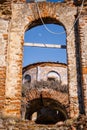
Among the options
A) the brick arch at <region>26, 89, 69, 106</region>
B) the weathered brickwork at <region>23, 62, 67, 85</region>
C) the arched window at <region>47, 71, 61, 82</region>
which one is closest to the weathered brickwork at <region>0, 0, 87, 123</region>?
the brick arch at <region>26, 89, 69, 106</region>

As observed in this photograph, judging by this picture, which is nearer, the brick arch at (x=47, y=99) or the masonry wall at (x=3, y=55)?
the masonry wall at (x=3, y=55)

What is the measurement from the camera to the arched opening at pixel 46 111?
15218 millimetres

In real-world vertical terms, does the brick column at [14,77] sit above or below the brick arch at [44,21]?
below

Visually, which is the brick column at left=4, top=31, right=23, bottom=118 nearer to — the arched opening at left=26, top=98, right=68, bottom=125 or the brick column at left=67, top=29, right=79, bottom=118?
the brick column at left=67, top=29, right=79, bottom=118

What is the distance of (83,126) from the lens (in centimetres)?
700

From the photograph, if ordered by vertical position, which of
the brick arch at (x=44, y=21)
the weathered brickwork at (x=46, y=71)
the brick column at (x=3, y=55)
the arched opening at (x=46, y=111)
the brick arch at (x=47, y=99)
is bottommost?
the arched opening at (x=46, y=111)

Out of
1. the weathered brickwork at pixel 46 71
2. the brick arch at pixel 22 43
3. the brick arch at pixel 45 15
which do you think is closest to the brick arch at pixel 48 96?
the brick arch at pixel 45 15

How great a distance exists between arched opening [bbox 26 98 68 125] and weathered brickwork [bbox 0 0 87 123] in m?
6.77

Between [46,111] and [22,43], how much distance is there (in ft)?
40.2

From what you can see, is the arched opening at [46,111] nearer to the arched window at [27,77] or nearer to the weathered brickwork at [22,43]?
the weathered brickwork at [22,43]

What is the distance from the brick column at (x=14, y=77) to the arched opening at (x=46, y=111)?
6.80 metres

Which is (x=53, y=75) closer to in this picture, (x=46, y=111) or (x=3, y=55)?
(x=46, y=111)

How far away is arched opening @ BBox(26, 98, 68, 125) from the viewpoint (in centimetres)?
1522

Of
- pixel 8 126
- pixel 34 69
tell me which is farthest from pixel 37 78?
pixel 8 126
